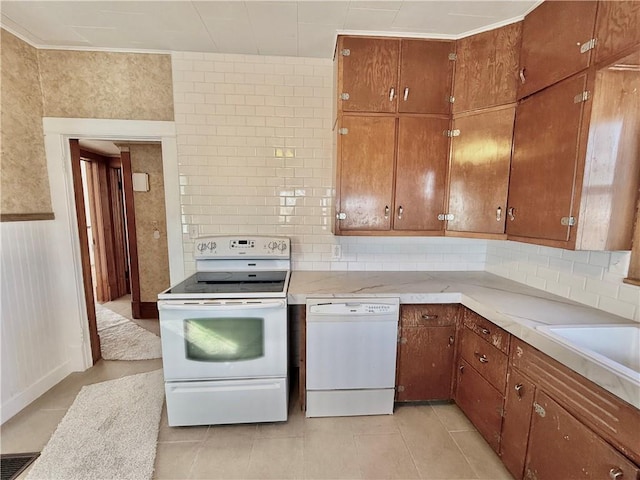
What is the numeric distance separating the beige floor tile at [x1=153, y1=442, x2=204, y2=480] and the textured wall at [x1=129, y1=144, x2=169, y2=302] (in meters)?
2.26

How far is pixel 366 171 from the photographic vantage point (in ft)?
6.95

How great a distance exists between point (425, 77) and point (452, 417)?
243 cm

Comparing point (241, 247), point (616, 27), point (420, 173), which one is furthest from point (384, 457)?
point (616, 27)

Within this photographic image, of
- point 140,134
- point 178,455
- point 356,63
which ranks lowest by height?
point 178,455

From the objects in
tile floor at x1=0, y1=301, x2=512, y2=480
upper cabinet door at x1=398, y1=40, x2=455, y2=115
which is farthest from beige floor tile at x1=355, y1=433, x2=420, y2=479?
upper cabinet door at x1=398, y1=40, x2=455, y2=115

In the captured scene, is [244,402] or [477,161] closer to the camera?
[244,402]

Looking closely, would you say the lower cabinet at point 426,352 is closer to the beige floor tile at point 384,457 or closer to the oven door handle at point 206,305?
the beige floor tile at point 384,457

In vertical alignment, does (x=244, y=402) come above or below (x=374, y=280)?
below

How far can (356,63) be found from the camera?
2035 millimetres

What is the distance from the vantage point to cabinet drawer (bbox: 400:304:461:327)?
200cm

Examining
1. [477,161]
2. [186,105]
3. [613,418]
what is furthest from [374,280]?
[186,105]

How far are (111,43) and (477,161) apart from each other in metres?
2.83

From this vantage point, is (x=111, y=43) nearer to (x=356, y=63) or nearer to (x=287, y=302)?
(x=356, y=63)

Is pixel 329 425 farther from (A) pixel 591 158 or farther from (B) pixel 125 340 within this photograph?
(B) pixel 125 340
